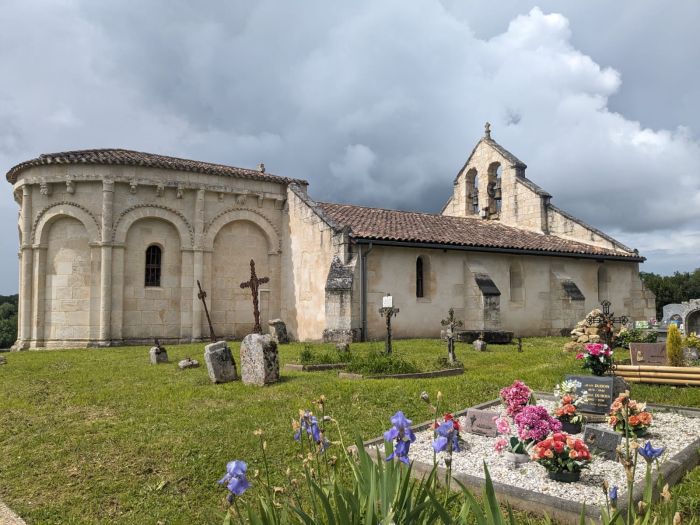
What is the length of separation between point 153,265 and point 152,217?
6.22 feet

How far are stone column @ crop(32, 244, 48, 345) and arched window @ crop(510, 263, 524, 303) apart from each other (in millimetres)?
18509

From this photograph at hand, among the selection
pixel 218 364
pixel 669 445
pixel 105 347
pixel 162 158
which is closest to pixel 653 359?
pixel 669 445

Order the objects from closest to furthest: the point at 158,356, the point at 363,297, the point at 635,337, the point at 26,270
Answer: the point at 158,356 → the point at 635,337 → the point at 363,297 → the point at 26,270

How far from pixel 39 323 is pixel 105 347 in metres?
3.11

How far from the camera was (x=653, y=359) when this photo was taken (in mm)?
11484

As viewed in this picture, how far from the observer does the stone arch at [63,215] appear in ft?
63.8

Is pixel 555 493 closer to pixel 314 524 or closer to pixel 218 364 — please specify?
pixel 314 524

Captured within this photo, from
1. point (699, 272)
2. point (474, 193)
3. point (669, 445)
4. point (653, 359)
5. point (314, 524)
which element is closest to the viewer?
point (314, 524)

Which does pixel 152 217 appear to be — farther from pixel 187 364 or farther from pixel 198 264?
pixel 187 364

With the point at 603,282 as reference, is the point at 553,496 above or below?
below

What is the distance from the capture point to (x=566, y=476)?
16.6 feet

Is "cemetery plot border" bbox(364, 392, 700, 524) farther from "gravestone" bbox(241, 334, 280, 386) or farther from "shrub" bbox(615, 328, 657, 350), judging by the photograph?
"shrub" bbox(615, 328, 657, 350)

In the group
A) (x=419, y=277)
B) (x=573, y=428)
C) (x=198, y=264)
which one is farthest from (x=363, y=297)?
(x=573, y=428)

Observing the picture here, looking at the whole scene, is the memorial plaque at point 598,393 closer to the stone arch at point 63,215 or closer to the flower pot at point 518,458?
the flower pot at point 518,458
